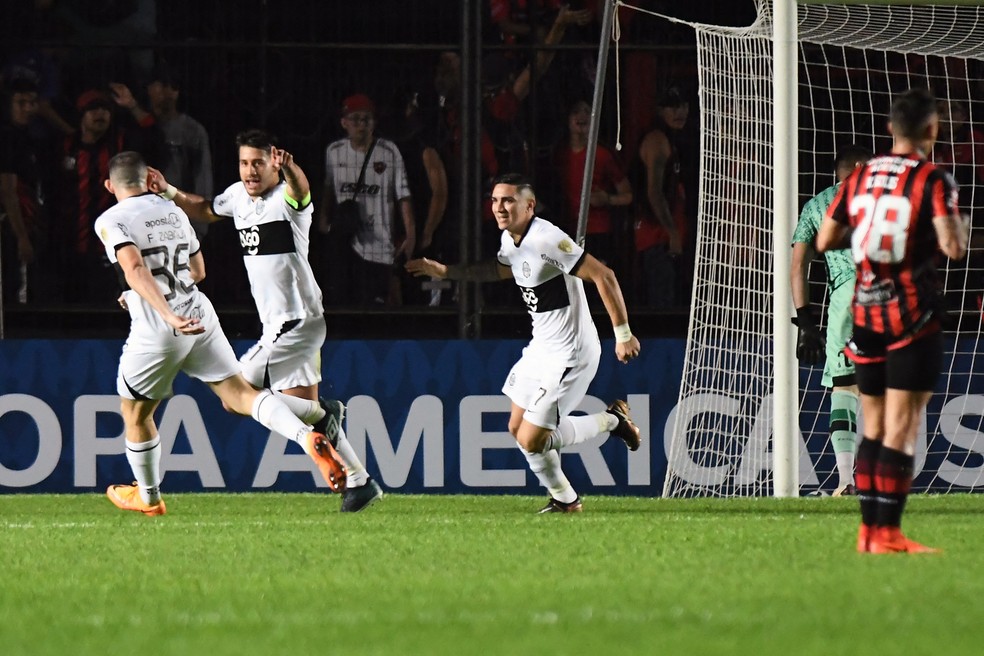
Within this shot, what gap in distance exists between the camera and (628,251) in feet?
44.1

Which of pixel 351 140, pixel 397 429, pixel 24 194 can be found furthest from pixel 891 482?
pixel 24 194

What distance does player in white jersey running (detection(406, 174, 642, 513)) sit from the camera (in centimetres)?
965

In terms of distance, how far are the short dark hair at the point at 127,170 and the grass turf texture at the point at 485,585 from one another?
190 centimetres

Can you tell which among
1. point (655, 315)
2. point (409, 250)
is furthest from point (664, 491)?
point (409, 250)

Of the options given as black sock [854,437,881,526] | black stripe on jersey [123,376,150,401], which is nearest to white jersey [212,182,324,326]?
black stripe on jersey [123,376,150,401]

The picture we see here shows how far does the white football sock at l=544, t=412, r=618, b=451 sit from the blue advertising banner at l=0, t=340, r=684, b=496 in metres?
1.58

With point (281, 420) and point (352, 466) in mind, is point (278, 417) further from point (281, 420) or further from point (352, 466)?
point (352, 466)

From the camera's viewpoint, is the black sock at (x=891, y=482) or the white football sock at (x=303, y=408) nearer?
the black sock at (x=891, y=482)

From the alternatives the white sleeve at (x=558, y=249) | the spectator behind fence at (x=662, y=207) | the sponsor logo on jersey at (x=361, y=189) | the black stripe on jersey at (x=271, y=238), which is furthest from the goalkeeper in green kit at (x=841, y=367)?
the sponsor logo on jersey at (x=361, y=189)

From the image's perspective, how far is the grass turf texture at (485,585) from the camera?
15.1 feet

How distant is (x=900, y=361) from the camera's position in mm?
6621

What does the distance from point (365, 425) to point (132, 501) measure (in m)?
2.22

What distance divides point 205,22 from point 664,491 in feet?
17.2

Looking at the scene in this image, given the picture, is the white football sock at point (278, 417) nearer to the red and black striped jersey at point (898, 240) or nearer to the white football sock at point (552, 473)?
the white football sock at point (552, 473)
